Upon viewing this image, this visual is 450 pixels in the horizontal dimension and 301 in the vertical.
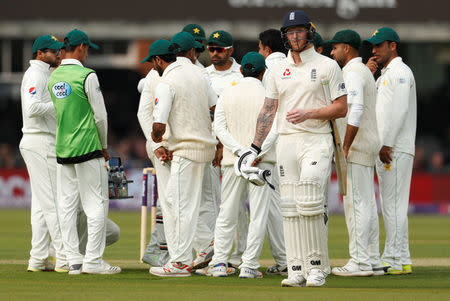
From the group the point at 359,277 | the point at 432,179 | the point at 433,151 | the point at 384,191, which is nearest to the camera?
the point at 359,277

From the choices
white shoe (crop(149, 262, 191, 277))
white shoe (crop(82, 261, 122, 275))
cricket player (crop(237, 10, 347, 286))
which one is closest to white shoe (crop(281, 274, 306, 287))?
cricket player (crop(237, 10, 347, 286))

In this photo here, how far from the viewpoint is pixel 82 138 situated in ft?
28.7

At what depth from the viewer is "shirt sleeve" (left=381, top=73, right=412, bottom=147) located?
914 centimetres

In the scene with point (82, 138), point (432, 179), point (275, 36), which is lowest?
point (432, 179)

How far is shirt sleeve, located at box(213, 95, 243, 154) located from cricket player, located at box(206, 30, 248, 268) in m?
0.68

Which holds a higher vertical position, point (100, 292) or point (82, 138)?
point (82, 138)

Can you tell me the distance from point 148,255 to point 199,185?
1.09m

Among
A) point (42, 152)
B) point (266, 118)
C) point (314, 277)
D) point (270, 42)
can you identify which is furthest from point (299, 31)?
point (42, 152)

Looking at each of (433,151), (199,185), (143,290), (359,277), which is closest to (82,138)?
(199,185)

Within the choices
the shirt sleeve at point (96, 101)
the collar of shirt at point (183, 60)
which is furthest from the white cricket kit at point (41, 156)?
the collar of shirt at point (183, 60)

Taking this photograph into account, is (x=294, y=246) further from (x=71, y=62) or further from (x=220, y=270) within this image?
(x=71, y=62)

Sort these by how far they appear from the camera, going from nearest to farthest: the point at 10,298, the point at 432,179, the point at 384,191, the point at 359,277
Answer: the point at 10,298 < the point at 359,277 < the point at 384,191 < the point at 432,179

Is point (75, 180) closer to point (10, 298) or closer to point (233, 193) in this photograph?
point (233, 193)

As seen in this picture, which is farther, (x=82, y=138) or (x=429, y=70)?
(x=429, y=70)
